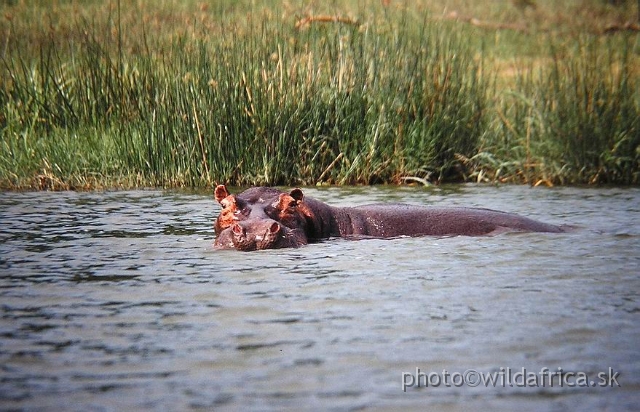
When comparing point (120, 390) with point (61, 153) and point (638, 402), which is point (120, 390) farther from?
point (61, 153)

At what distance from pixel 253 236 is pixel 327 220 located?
3.17ft

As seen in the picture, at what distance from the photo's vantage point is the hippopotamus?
6.59m

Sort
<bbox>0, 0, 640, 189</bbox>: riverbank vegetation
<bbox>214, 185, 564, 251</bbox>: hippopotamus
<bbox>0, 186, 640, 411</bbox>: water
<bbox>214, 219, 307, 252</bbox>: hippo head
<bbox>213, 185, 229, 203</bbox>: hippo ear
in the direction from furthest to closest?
<bbox>0, 0, 640, 189</bbox>: riverbank vegetation → <bbox>213, 185, 229, 203</bbox>: hippo ear → <bbox>214, 185, 564, 251</bbox>: hippopotamus → <bbox>214, 219, 307, 252</bbox>: hippo head → <bbox>0, 186, 640, 411</bbox>: water

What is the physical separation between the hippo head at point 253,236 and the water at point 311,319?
106mm

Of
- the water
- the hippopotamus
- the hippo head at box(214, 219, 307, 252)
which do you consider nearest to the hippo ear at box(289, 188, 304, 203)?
the hippopotamus

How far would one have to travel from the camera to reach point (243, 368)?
4.00 metres

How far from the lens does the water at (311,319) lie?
12.2 feet

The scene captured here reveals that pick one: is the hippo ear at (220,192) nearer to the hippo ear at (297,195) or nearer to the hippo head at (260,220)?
the hippo head at (260,220)

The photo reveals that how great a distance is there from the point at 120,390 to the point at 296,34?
28.5 feet

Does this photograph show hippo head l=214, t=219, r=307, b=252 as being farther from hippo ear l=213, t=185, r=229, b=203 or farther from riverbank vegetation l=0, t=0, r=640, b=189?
riverbank vegetation l=0, t=0, r=640, b=189

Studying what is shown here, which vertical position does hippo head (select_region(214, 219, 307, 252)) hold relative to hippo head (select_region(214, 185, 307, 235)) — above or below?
below

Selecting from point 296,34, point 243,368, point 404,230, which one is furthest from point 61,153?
point 243,368

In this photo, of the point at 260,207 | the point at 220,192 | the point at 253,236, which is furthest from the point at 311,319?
the point at 220,192

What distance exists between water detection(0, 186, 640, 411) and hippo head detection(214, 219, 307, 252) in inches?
4.2
